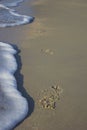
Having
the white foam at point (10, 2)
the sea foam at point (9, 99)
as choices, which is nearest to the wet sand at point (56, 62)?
the sea foam at point (9, 99)

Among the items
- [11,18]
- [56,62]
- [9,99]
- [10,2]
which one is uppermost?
[9,99]

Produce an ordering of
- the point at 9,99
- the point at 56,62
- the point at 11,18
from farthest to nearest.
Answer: the point at 11,18 → the point at 56,62 → the point at 9,99

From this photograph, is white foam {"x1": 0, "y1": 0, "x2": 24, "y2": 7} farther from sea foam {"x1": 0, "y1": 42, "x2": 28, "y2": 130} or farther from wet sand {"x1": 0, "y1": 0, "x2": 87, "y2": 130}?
sea foam {"x1": 0, "y1": 42, "x2": 28, "y2": 130}

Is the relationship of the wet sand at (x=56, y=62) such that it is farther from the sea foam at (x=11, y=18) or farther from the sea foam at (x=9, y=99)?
the sea foam at (x=11, y=18)

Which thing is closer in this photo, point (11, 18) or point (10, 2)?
point (11, 18)

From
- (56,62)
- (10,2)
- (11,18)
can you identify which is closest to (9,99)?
(56,62)

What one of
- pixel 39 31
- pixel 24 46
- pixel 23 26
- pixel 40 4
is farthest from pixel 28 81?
pixel 40 4

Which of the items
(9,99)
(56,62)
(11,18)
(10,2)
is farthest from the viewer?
(10,2)

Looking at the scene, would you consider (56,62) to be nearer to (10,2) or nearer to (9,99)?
(9,99)
